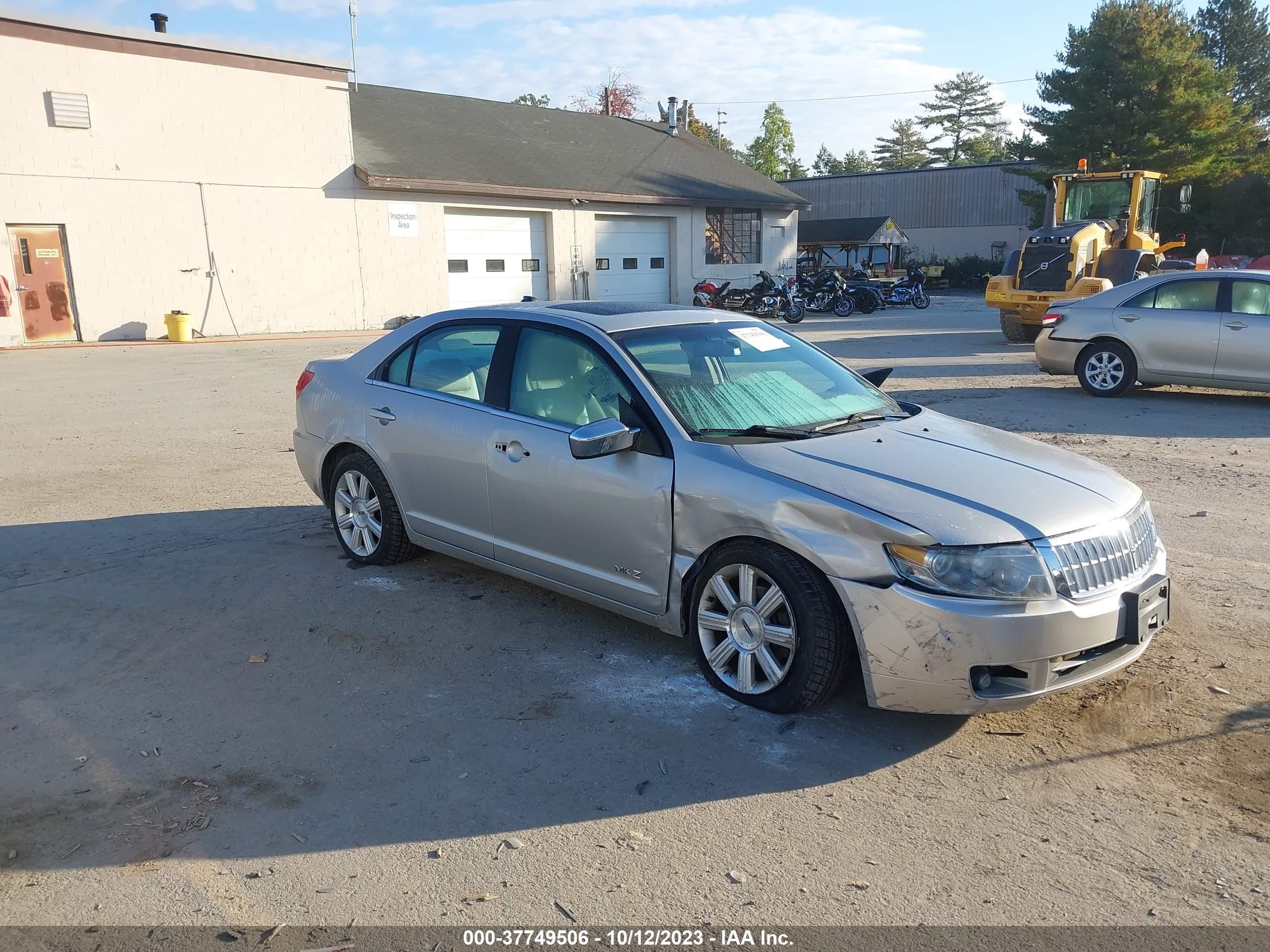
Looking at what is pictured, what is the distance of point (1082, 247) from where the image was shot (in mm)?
18156

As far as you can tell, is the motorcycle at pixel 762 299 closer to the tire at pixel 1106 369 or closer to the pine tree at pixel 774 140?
the tire at pixel 1106 369

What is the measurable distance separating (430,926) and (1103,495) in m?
2.98

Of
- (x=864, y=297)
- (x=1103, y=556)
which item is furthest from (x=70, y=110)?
(x=1103, y=556)

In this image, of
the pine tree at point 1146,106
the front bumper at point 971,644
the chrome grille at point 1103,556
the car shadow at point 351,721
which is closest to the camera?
the car shadow at point 351,721

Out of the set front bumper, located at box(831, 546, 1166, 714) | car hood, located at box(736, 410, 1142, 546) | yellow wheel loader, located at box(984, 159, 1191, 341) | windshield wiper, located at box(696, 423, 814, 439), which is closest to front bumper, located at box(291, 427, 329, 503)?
windshield wiper, located at box(696, 423, 814, 439)

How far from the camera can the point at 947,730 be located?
3.98m

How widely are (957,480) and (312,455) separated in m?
3.99

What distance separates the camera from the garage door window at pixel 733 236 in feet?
111

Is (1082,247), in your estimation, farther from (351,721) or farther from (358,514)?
(351,721)

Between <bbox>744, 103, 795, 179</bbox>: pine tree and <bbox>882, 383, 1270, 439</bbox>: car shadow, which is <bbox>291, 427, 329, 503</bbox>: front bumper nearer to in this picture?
<bbox>882, 383, 1270, 439</bbox>: car shadow

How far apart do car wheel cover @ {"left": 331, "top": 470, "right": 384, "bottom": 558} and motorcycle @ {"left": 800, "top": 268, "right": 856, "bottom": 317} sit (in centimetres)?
2418

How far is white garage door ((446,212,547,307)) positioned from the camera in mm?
27781

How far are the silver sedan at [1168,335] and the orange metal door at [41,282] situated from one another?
20.0 meters

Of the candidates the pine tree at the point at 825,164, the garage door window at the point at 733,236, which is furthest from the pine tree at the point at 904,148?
the garage door window at the point at 733,236
